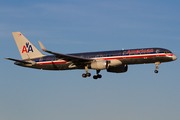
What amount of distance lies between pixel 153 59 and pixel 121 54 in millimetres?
6353

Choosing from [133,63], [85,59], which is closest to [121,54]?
[133,63]

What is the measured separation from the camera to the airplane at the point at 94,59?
59.0 m

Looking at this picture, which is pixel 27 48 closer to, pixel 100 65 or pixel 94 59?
pixel 94 59

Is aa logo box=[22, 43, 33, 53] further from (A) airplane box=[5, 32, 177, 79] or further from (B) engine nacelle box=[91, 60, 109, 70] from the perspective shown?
(B) engine nacelle box=[91, 60, 109, 70]

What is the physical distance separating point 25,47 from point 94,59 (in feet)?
57.9

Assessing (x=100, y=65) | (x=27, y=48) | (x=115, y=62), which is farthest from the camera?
(x=27, y=48)

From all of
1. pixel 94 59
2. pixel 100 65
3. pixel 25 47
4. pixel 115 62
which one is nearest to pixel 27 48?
pixel 25 47

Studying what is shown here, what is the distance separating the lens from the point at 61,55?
57719 mm

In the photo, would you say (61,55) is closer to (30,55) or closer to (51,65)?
(51,65)

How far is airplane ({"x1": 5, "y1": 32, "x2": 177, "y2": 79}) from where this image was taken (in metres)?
59.0

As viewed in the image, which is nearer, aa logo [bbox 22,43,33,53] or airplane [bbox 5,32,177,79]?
airplane [bbox 5,32,177,79]

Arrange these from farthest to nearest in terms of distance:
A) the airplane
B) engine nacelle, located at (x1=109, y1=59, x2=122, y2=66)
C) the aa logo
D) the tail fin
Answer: the aa logo < the tail fin < engine nacelle, located at (x1=109, y1=59, x2=122, y2=66) < the airplane

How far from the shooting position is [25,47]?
69125 mm

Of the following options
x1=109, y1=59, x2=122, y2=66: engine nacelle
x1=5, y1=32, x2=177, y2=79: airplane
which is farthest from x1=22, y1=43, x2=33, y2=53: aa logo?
x1=109, y1=59, x2=122, y2=66: engine nacelle
